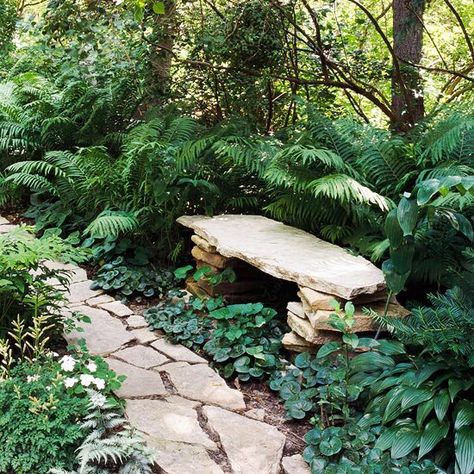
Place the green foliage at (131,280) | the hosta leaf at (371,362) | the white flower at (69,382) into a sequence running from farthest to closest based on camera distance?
the green foliage at (131,280) < the hosta leaf at (371,362) < the white flower at (69,382)

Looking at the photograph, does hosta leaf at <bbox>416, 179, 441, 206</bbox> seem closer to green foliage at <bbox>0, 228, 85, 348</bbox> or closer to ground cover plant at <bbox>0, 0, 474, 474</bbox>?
ground cover plant at <bbox>0, 0, 474, 474</bbox>

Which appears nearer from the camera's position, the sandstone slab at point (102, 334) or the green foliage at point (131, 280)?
the sandstone slab at point (102, 334)

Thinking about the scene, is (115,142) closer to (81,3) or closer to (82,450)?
(81,3)

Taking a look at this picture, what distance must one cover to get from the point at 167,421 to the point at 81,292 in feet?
5.66

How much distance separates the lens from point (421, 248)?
3389mm

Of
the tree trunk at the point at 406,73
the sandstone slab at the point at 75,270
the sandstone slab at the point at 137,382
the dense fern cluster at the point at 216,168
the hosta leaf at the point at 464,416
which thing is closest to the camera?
the hosta leaf at the point at 464,416

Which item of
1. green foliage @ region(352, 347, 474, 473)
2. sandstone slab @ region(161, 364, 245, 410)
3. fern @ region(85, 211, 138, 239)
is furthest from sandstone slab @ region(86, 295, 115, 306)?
green foliage @ region(352, 347, 474, 473)

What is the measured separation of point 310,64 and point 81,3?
235 cm

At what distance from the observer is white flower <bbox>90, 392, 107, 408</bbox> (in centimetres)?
249

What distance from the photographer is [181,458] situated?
253 centimetres

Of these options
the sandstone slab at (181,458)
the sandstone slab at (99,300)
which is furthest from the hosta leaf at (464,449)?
the sandstone slab at (99,300)

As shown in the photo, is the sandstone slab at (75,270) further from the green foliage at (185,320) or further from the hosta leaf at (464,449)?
the hosta leaf at (464,449)

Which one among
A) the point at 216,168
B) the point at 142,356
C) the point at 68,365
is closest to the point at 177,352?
the point at 142,356

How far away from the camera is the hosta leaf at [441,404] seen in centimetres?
249
